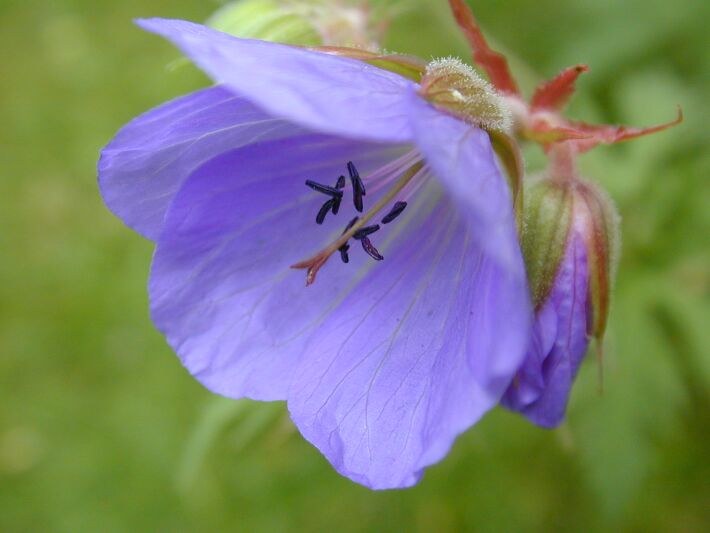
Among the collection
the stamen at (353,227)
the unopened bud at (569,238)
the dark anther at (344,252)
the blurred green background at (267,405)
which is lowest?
the blurred green background at (267,405)

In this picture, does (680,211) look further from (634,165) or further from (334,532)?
(334,532)

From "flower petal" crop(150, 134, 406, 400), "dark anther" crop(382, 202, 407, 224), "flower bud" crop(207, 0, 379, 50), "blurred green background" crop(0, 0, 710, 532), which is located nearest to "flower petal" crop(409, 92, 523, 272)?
"dark anther" crop(382, 202, 407, 224)

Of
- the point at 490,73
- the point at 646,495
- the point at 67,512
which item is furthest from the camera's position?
the point at 67,512

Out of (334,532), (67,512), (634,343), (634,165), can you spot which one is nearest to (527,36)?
(634,165)

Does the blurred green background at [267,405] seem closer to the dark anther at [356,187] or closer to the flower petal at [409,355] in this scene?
the flower petal at [409,355]

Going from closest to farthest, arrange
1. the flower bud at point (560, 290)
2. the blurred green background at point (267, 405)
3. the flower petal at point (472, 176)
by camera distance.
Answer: the flower petal at point (472, 176) → the flower bud at point (560, 290) → the blurred green background at point (267, 405)

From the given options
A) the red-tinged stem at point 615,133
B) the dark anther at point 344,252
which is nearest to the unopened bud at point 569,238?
the red-tinged stem at point 615,133

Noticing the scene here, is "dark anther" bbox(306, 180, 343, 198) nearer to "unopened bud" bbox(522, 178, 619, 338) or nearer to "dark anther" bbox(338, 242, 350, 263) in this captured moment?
"dark anther" bbox(338, 242, 350, 263)
